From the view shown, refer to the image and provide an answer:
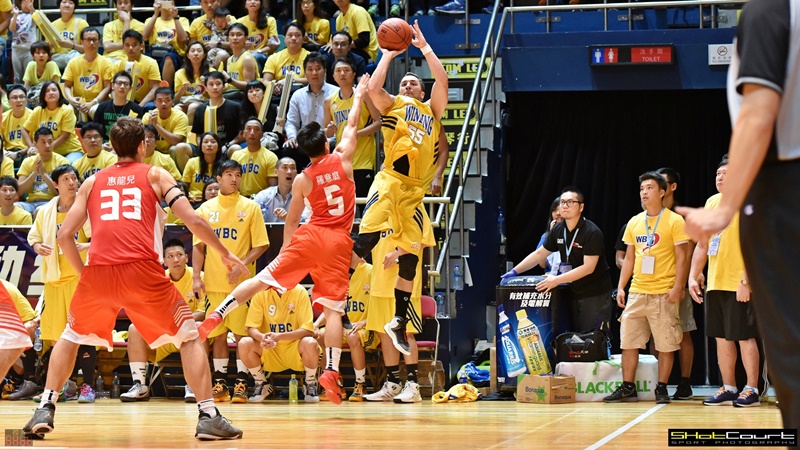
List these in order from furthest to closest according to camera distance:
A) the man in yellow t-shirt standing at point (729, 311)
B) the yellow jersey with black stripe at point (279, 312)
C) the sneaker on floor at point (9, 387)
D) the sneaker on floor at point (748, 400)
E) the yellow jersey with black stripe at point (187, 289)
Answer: the sneaker on floor at point (9, 387), the yellow jersey with black stripe at point (187, 289), the yellow jersey with black stripe at point (279, 312), the man in yellow t-shirt standing at point (729, 311), the sneaker on floor at point (748, 400)

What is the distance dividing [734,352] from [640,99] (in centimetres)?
499

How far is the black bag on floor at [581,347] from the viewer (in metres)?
10.4

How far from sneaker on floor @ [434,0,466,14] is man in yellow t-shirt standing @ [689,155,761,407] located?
5.44m

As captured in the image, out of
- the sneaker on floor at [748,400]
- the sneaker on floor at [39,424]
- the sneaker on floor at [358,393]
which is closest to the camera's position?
the sneaker on floor at [39,424]

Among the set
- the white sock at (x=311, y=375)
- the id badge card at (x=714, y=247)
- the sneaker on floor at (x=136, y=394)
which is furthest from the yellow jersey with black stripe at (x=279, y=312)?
the id badge card at (x=714, y=247)

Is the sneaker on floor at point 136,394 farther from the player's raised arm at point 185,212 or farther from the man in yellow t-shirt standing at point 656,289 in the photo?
the man in yellow t-shirt standing at point 656,289

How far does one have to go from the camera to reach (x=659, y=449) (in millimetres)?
5715

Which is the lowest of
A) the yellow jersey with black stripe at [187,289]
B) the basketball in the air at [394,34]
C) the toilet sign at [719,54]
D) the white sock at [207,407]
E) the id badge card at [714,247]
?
the white sock at [207,407]

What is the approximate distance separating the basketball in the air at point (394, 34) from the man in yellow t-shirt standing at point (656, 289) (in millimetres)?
2815

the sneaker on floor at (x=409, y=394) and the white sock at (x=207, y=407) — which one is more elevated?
the white sock at (x=207, y=407)

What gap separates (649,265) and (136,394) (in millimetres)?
5256

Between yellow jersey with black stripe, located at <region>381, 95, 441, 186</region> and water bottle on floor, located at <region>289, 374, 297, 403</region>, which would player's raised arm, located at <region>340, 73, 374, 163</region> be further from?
water bottle on floor, located at <region>289, 374, 297, 403</region>

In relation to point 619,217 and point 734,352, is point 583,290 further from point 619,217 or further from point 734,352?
point 619,217

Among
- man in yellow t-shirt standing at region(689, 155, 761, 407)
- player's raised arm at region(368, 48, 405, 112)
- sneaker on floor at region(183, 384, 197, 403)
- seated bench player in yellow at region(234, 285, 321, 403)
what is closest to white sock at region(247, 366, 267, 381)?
seated bench player in yellow at region(234, 285, 321, 403)
